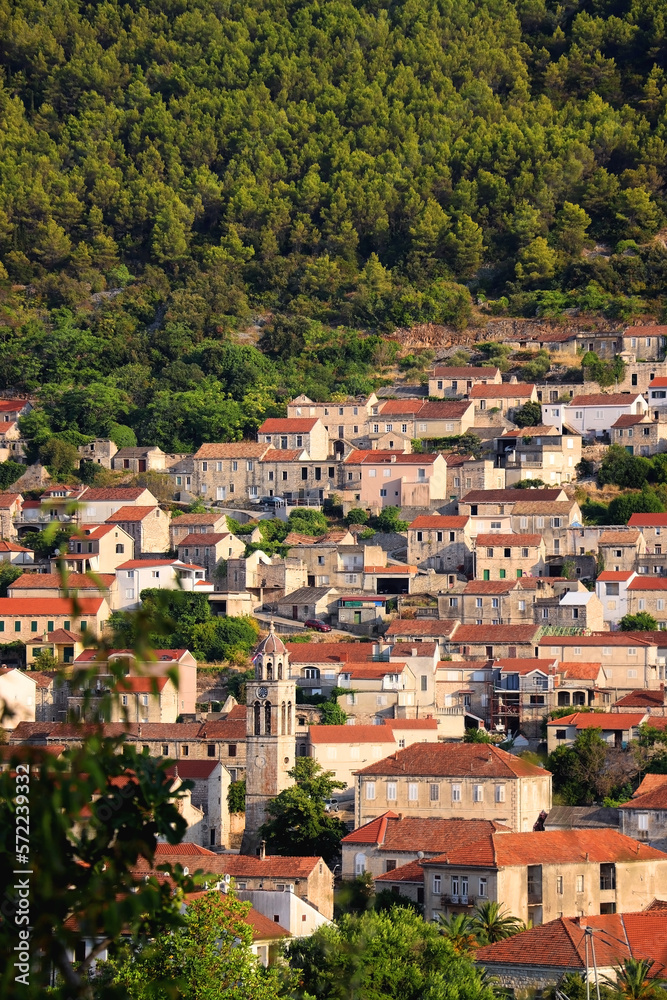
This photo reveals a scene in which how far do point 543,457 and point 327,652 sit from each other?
53.0 ft

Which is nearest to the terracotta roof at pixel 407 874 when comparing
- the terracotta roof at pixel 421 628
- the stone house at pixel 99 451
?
the terracotta roof at pixel 421 628

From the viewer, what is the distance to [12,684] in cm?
5203

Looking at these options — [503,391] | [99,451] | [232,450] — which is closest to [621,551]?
[503,391]

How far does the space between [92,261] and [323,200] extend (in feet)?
37.0

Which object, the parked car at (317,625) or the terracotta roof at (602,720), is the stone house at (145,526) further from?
the terracotta roof at (602,720)

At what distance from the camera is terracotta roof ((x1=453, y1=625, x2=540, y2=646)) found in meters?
53.7

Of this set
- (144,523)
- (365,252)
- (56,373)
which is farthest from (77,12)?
(144,523)

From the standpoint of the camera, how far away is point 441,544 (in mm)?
61219

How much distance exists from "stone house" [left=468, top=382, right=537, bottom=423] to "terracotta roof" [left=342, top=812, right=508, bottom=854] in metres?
29.3

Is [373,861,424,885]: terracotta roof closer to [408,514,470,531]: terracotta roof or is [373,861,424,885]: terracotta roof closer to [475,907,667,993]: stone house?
[475,907,667,993]: stone house

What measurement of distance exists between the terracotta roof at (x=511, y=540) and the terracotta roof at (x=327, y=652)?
22.6ft

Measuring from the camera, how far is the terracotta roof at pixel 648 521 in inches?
2419

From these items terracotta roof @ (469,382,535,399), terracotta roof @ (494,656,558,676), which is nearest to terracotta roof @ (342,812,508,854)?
terracotta roof @ (494,656,558,676)

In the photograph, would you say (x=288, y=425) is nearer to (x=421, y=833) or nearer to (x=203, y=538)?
(x=203, y=538)
